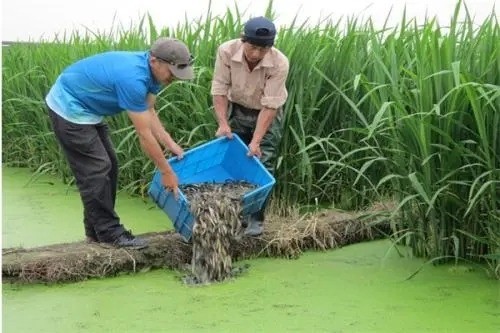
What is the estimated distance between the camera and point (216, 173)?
11.9ft

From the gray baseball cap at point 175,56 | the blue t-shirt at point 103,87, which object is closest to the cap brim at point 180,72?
the gray baseball cap at point 175,56

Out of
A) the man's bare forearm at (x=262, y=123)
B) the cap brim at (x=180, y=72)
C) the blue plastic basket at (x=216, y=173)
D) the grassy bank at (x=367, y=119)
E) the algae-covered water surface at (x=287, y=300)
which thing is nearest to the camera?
the algae-covered water surface at (x=287, y=300)

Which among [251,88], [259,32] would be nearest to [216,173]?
[251,88]

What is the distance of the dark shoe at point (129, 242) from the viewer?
321 cm

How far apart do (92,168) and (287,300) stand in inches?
38.8

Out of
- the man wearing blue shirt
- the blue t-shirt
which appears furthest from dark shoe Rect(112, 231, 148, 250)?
the blue t-shirt

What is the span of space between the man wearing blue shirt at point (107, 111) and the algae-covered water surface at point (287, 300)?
0.34 metres

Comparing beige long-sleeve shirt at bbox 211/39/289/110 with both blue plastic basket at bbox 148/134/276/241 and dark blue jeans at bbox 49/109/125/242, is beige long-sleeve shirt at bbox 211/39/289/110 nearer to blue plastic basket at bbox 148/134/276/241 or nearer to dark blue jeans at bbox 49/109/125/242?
blue plastic basket at bbox 148/134/276/241

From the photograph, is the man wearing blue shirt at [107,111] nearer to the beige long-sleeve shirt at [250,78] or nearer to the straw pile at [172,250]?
the straw pile at [172,250]

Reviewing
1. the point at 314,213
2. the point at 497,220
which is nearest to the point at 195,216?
the point at 314,213

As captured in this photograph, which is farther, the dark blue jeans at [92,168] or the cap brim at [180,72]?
the dark blue jeans at [92,168]

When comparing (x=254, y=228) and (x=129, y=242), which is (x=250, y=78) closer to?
(x=254, y=228)

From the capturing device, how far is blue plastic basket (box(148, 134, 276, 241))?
3.19 metres

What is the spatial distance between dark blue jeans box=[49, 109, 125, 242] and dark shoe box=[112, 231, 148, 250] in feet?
0.07
